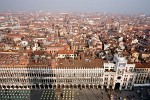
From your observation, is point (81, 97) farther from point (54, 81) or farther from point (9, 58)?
point (9, 58)

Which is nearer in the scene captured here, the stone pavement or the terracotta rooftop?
the stone pavement

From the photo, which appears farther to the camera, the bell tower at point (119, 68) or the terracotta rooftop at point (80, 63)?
the terracotta rooftop at point (80, 63)

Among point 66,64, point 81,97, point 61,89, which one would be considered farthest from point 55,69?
point 81,97

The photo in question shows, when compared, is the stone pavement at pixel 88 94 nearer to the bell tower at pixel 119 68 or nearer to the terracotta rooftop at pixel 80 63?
the bell tower at pixel 119 68

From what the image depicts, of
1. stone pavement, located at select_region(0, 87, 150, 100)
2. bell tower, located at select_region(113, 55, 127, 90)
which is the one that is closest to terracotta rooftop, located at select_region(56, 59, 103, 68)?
bell tower, located at select_region(113, 55, 127, 90)

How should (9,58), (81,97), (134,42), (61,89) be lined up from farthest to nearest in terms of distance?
(134,42), (9,58), (61,89), (81,97)

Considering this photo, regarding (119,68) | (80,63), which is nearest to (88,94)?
(80,63)

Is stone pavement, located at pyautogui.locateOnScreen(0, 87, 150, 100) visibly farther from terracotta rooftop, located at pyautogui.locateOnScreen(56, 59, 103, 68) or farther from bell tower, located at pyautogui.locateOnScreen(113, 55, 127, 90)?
terracotta rooftop, located at pyautogui.locateOnScreen(56, 59, 103, 68)

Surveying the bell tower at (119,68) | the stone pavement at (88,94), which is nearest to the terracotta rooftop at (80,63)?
the bell tower at (119,68)

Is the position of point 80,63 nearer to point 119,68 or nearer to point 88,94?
point 88,94

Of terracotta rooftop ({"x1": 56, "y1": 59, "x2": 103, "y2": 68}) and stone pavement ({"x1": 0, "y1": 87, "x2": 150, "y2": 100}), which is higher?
terracotta rooftop ({"x1": 56, "y1": 59, "x2": 103, "y2": 68})

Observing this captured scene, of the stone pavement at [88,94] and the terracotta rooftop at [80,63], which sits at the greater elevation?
the terracotta rooftop at [80,63]
